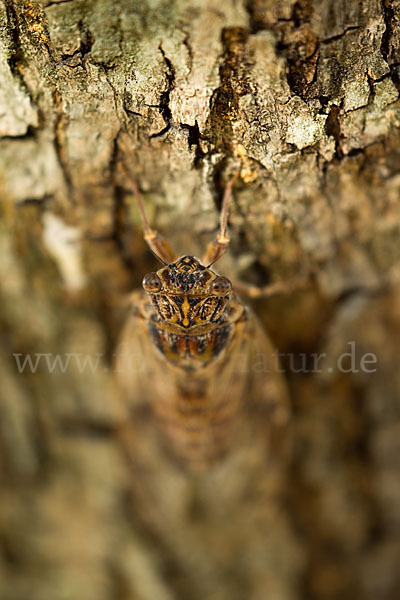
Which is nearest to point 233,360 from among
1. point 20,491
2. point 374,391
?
point 374,391

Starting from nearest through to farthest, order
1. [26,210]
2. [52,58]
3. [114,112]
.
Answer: [52,58], [114,112], [26,210]

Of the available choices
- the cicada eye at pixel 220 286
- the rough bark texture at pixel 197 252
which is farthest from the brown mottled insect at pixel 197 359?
the rough bark texture at pixel 197 252

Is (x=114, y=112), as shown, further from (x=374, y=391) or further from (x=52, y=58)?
(x=374, y=391)

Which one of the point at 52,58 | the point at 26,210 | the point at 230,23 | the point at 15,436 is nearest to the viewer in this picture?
the point at 230,23

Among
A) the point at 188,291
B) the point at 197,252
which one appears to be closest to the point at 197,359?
the point at 188,291

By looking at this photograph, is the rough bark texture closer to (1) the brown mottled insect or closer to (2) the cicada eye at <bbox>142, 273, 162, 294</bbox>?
(1) the brown mottled insect

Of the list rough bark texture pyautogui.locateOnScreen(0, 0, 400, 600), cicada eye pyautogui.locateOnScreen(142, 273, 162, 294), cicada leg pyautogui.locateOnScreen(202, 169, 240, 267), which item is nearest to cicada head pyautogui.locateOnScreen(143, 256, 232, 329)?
cicada eye pyautogui.locateOnScreen(142, 273, 162, 294)

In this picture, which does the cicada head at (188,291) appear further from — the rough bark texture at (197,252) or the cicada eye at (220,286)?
the rough bark texture at (197,252)
